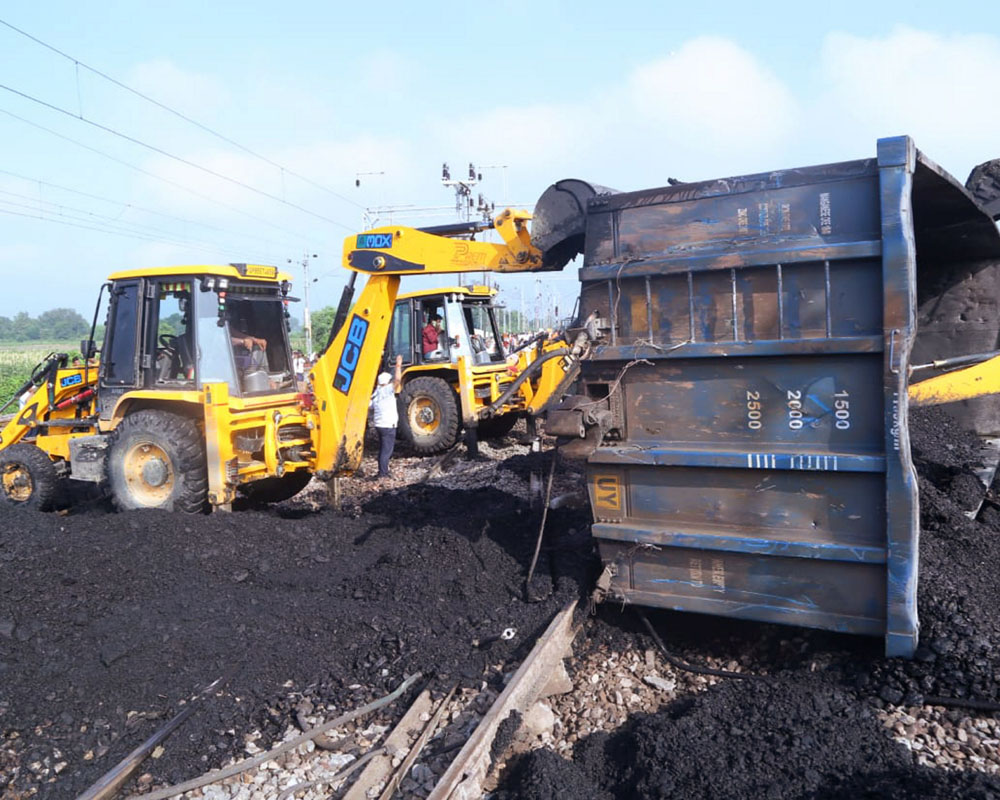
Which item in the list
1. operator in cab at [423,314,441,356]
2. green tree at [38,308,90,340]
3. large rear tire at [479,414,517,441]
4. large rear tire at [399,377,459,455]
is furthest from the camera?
green tree at [38,308,90,340]

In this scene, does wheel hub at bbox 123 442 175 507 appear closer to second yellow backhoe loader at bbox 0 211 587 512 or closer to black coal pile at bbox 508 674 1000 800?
second yellow backhoe loader at bbox 0 211 587 512

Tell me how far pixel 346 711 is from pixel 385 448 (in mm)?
6753

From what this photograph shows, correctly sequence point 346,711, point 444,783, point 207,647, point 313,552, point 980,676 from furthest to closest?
1. point 313,552
2. point 207,647
3. point 346,711
4. point 980,676
5. point 444,783

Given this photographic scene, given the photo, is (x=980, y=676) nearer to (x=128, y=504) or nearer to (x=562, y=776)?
(x=562, y=776)

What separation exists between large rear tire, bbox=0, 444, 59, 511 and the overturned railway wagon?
Answer: 662cm

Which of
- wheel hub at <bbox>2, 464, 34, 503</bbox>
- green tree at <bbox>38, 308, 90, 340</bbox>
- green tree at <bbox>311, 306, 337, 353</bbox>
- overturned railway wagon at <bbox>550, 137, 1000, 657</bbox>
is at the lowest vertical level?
wheel hub at <bbox>2, 464, 34, 503</bbox>

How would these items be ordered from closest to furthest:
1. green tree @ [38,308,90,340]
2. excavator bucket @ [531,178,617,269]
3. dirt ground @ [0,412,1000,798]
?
1. dirt ground @ [0,412,1000,798]
2. excavator bucket @ [531,178,617,269]
3. green tree @ [38,308,90,340]

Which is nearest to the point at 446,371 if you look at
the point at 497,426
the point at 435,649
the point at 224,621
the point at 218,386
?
the point at 497,426

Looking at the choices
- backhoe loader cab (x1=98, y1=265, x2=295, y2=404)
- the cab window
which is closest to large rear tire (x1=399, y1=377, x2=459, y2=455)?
backhoe loader cab (x1=98, y1=265, x2=295, y2=404)

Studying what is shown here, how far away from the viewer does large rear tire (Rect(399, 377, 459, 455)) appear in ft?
39.3

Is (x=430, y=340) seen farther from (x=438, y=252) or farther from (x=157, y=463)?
(x=438, y=252)

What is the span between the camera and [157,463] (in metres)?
7.36

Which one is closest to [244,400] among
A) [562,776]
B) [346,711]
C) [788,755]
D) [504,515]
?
[504,515]

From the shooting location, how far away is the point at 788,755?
3.19 meters
